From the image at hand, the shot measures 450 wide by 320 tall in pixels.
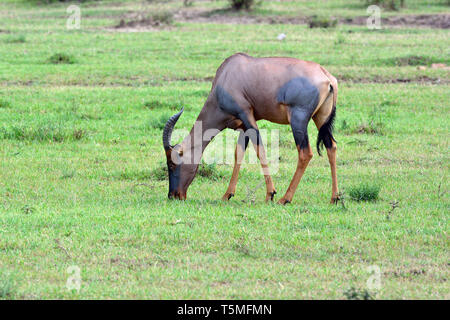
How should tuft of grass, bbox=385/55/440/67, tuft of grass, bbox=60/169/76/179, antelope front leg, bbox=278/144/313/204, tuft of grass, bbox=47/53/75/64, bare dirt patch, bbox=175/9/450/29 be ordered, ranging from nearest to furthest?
antelope front leg, bbox=278/144/313/204 → tuft of grass, bbox=60/169/76/179 → tuft of grass, bbox=47/53/75/64 → tuft of grass, bbox=385/55/440/67 → bare dirt patch, bbox=175/9/450/29

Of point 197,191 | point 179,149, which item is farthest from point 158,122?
point 179,149

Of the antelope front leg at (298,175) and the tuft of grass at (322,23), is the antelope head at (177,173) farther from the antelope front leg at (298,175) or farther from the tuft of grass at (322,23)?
the tuft of grass at (322,23)

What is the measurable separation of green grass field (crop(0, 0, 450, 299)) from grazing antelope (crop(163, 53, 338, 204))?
347mm

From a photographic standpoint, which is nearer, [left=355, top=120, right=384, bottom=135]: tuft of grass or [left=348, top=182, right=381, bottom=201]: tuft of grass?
[left=348, top=182, right=381, bottom=201]: tuft of grass

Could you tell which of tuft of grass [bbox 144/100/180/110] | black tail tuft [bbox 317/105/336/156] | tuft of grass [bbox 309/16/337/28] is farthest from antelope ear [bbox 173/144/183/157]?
tuft of grass [bbox 309/16/337/28]

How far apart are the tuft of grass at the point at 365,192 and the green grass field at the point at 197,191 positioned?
0.12m

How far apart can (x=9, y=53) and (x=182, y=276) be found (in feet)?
46.0

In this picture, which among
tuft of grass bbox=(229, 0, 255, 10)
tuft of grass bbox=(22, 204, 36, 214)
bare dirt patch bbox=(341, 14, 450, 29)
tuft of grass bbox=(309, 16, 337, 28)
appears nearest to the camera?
tuft of grass bbox=(22, 204, 36, 214)

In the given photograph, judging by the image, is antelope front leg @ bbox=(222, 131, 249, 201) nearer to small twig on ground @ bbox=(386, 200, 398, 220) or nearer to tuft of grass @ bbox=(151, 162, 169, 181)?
tuft of grass @ bbox=(151, 162, 169, 181)

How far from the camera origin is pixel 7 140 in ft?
36.2

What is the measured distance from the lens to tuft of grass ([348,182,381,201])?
8102mm

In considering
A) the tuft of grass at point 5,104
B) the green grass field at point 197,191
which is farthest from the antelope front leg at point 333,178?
the tuft of grass at point 5,104

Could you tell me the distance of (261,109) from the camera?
27.1ft

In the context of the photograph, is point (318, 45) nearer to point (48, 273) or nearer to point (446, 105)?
point (446, 105)
